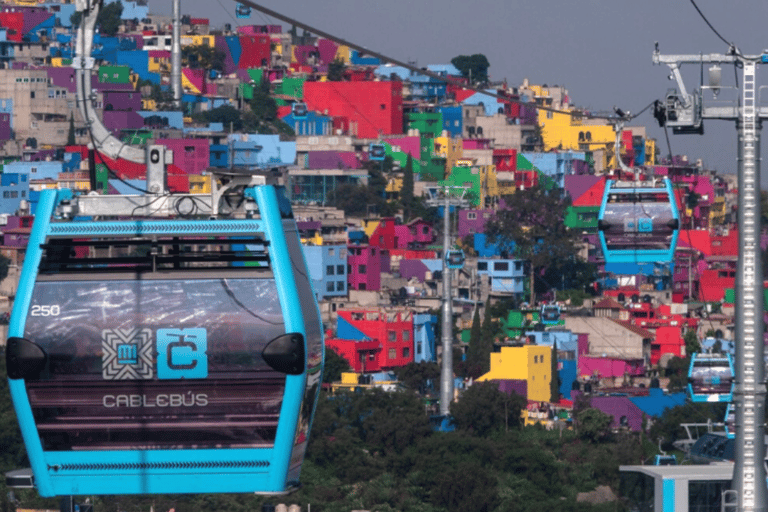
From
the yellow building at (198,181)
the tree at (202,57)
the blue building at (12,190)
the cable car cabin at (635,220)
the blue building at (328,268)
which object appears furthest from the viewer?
the tree at (202,57)

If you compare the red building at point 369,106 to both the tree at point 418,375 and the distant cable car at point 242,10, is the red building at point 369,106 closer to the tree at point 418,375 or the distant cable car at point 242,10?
the distant cable car at point 242,10

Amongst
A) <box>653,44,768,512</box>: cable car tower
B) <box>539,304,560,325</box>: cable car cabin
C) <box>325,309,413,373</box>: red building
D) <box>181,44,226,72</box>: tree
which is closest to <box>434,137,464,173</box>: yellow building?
<box>181,44,226,72</box>: tree

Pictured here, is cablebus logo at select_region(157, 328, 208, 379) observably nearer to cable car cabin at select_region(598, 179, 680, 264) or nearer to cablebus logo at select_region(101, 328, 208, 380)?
cablebus logo at select_region(101, 328, 208, 380)

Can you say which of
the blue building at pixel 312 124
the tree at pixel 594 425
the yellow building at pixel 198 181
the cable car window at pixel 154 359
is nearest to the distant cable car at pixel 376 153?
the blue building at pixel 312 124

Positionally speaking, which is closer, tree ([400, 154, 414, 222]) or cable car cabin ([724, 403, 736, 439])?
cable car cabin ([724, 403, 736, 439])

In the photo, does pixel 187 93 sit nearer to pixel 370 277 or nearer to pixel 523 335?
pixel 370 277

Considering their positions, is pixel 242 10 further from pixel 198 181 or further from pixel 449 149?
pixel 449 149
